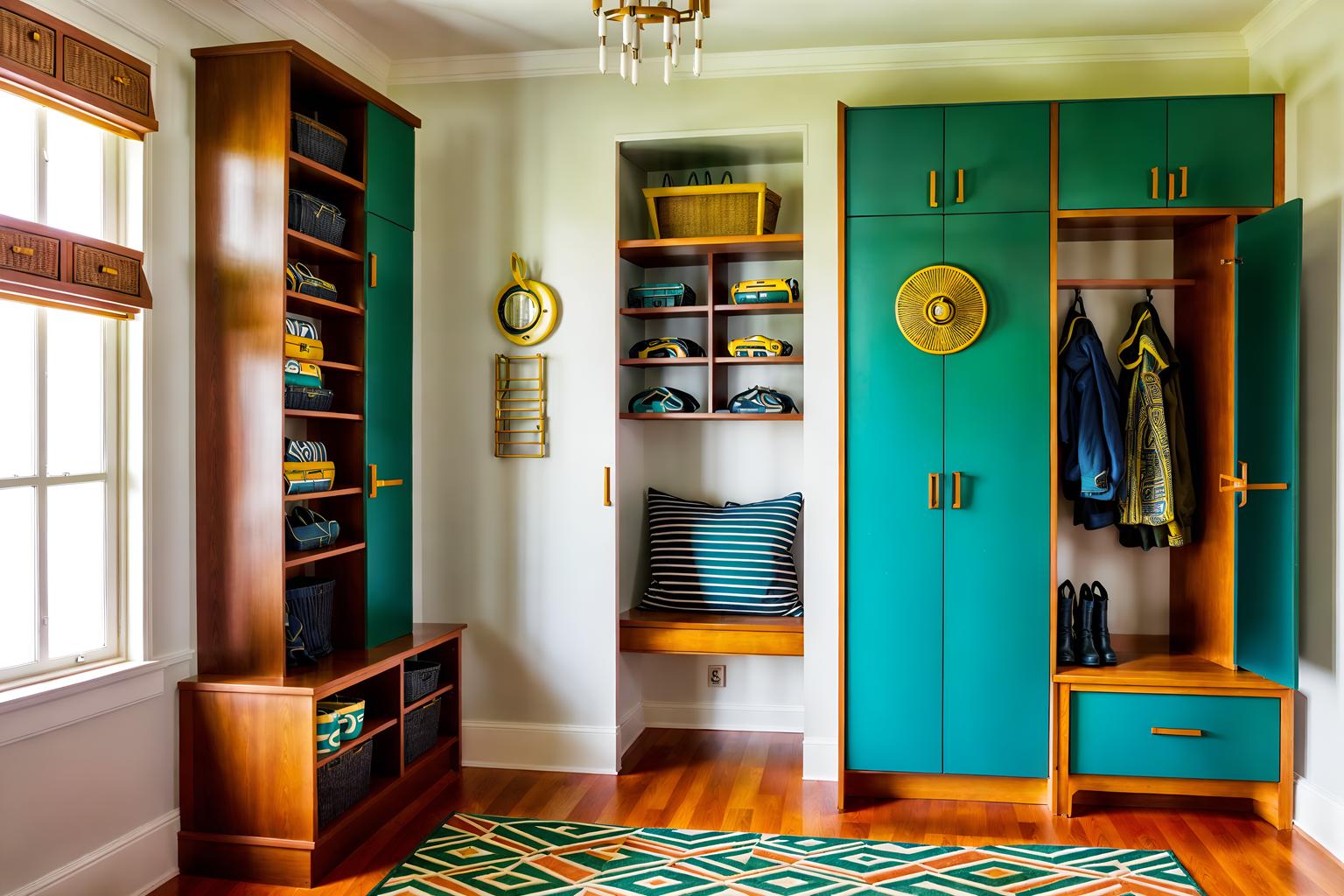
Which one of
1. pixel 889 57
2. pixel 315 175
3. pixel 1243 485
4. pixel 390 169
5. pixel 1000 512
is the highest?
pixel 889 57

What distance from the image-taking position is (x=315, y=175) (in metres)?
3.30

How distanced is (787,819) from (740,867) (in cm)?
45

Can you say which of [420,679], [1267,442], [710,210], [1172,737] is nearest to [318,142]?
[710,210]

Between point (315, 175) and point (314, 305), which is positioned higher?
point (315, 175)

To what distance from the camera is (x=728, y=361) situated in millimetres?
4023

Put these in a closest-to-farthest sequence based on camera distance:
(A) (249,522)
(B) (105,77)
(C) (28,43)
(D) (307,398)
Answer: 1. (C) (28,43)
2. (B) (105,77)
3. (A) (249,522)
4. (D) (307,398)

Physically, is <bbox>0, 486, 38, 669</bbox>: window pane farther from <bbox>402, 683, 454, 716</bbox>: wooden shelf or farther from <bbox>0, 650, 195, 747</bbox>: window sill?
<bbox>402, 683, 454, 716</bbox>: wooden shelf

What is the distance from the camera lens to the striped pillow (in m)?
4.09

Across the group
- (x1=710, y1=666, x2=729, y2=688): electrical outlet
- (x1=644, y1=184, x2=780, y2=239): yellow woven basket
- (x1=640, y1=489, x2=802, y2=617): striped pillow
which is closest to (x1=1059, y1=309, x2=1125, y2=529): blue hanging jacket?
(x1=640, y1=489, x2=802, y2=617): striped pillow

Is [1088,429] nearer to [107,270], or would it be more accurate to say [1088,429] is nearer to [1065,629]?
[1065,629]

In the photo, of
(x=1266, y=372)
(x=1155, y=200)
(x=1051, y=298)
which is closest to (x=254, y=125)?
(x=1051, y=298)

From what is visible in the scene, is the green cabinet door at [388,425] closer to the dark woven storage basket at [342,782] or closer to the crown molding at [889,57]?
the dark woven storage basket at [342,782]

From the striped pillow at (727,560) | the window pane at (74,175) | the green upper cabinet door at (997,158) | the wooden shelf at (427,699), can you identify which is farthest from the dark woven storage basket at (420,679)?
the green upper cabinet door at (997,158)

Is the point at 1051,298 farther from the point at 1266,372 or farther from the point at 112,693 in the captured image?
the point at 112,693
